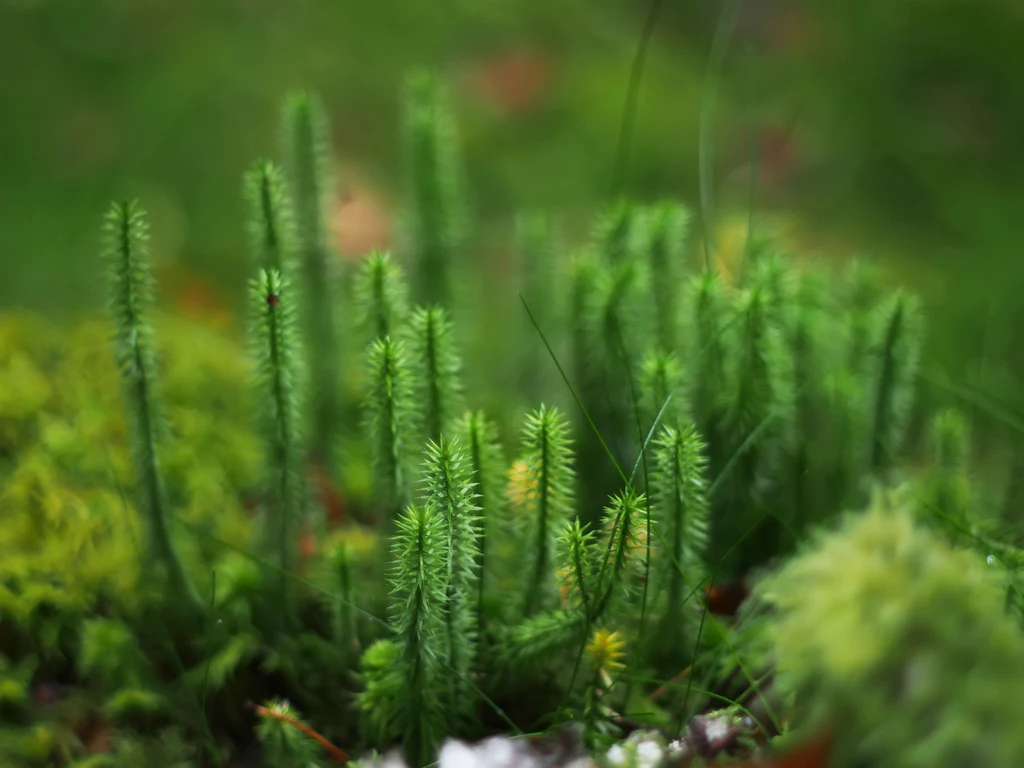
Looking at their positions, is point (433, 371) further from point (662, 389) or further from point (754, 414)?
point (754, 414)

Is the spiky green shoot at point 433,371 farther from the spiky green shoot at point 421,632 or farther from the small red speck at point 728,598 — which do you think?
the small red speck at point 728,598

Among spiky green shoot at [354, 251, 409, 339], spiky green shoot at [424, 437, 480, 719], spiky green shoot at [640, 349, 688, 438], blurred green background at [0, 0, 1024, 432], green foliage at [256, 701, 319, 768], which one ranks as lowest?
green foliage at [256, 701, 319, 768]

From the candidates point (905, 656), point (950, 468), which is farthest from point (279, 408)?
point (950, 468)

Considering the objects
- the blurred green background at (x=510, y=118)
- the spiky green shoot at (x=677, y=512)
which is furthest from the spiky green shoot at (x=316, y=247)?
the blurred green background at (x=510, y=118)

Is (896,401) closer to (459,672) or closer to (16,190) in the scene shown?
(459,672)

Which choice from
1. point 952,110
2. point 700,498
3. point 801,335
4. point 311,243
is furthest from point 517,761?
point 952,110

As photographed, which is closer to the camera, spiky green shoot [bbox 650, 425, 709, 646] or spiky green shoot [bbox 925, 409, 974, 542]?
spiky green shoot [bbox 650, 425, 709, 646]

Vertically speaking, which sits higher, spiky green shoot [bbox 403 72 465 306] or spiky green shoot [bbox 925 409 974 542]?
spiky green shoot [bbox 403 72 465 306]

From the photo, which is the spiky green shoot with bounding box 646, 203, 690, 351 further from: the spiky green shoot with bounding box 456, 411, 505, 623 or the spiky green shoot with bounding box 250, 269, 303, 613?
the spiky green shoot with bounding box 250, 269, 303, 613

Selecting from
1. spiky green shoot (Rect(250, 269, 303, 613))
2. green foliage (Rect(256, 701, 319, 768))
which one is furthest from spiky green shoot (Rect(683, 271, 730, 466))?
green foliage (Rect(256, 701, 319, 768))
